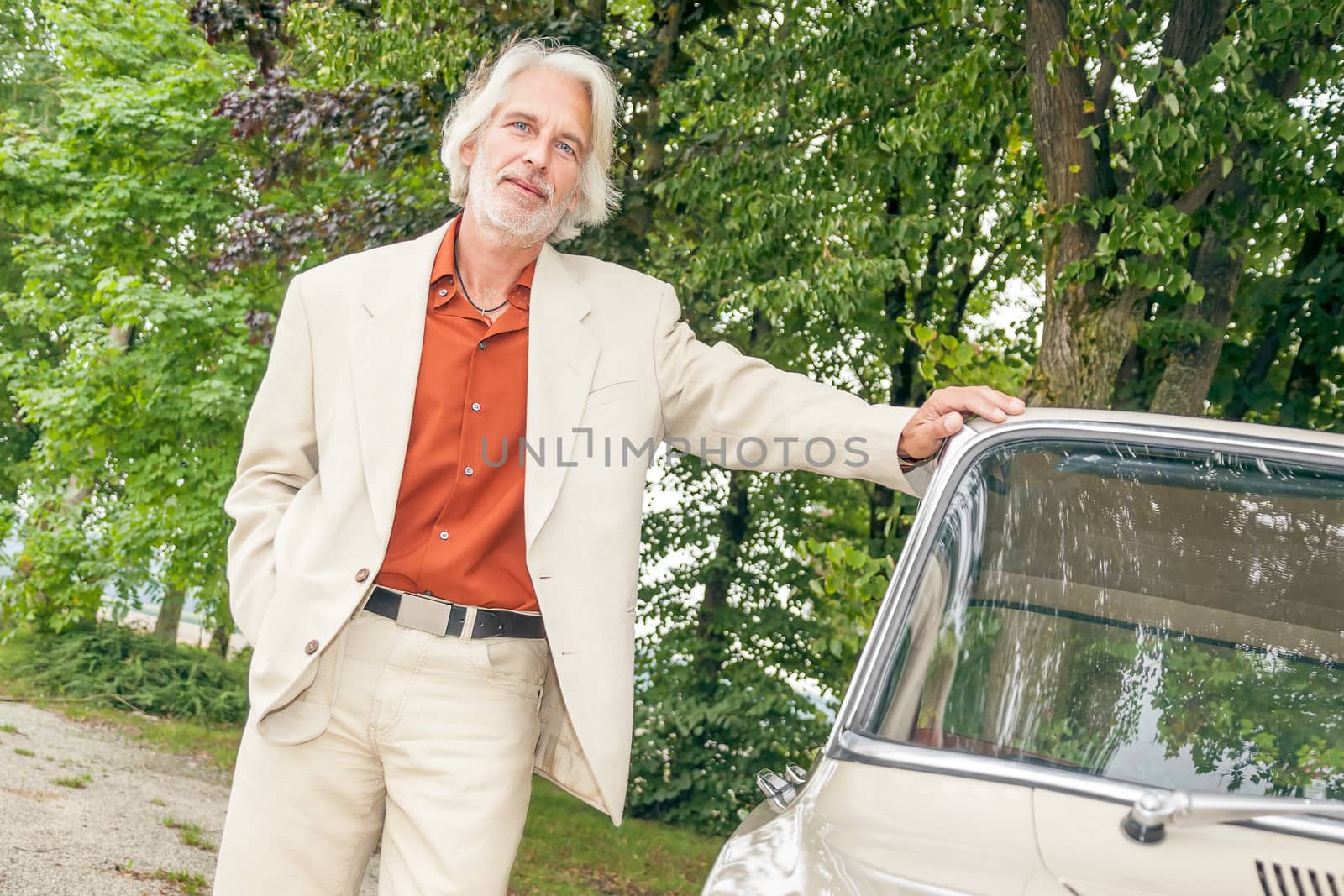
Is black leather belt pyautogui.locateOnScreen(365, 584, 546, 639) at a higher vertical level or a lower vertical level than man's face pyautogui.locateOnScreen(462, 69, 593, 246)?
lower

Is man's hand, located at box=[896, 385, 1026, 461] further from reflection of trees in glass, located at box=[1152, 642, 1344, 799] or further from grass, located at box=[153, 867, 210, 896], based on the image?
grass, located at box=[153, 867, 210, 896]

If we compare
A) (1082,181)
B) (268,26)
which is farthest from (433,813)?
(268,26)

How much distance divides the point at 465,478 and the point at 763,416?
66cm

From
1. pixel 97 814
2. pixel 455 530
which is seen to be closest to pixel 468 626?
pixel 455 530

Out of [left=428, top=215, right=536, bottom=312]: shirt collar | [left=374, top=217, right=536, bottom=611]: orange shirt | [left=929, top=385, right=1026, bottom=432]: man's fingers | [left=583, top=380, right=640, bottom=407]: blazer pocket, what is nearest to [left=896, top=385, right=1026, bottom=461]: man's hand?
[left=929, top=385, right=1026, bottom=432]: man's fingers

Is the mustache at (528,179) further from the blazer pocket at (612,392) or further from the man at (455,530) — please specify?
the blazer pocket at (612,392)

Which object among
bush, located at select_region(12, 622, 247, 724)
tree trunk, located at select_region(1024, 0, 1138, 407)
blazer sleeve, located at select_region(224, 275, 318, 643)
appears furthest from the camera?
bush, located at select_region(12, 622, 247, 724)

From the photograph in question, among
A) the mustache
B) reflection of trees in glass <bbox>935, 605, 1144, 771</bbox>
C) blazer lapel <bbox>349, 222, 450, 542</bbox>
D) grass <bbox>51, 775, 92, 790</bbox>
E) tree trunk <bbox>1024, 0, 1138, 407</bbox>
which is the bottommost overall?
grass <bbox>51, 775, 92, 790</bbox>

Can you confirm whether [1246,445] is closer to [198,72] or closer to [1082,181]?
[1082,181]

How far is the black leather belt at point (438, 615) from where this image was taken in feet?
8.30

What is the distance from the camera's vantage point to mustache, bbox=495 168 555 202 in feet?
9.21

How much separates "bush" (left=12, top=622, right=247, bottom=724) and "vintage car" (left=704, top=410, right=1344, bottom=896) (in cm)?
1428

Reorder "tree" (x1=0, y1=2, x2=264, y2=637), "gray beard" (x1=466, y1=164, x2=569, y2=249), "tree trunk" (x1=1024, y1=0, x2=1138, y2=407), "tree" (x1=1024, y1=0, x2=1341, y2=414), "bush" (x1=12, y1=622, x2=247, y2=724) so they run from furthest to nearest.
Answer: "bush" (x1=12, y1=622, x2=247, y2=724) → "tree" (x1=0, y1=2, x2=264, y2=637) → "tree trunk" (x1=1024, y1=0, x2=1138, y2=407) → "tree" (x1=1024, y1=0, x2=1341, y2=414) → "gray beard" (x1=466, y1=164, x2=569, y2=249)

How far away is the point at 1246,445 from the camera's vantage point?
204 cm
